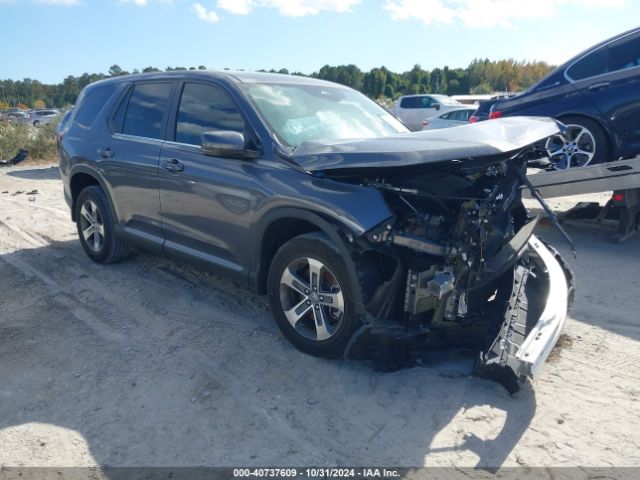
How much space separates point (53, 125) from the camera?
18062 mm

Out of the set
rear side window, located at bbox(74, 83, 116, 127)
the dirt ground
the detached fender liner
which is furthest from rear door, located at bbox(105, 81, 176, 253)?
the detached fender liner

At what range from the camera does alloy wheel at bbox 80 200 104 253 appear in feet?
18.5

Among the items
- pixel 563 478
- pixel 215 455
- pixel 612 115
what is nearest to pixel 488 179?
pixel 563 478

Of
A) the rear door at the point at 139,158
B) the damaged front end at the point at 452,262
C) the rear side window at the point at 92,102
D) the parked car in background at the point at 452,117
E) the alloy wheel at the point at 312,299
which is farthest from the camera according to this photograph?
the parked car in background at the point at 452,117

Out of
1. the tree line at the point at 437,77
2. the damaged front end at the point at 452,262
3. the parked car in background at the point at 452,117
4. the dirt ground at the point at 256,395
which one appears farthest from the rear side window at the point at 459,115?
the tree line at the point at 437,77

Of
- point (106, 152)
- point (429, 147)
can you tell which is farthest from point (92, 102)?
point (429, 147)

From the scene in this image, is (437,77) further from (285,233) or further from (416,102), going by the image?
(285,233)

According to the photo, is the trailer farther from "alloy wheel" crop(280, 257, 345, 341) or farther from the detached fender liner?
"alloy wheel" crop(280, 257, 345, 341)

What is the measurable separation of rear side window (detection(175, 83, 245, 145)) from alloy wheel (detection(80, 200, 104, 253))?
5.58ft

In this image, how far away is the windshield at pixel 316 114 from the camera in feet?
13.1

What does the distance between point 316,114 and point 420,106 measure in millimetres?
19040

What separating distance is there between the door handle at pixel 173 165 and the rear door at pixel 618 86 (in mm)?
5136

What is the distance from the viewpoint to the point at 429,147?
9.80 ft

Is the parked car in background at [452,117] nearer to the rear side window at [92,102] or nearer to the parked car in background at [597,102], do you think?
the parked car in background at [597,102]
